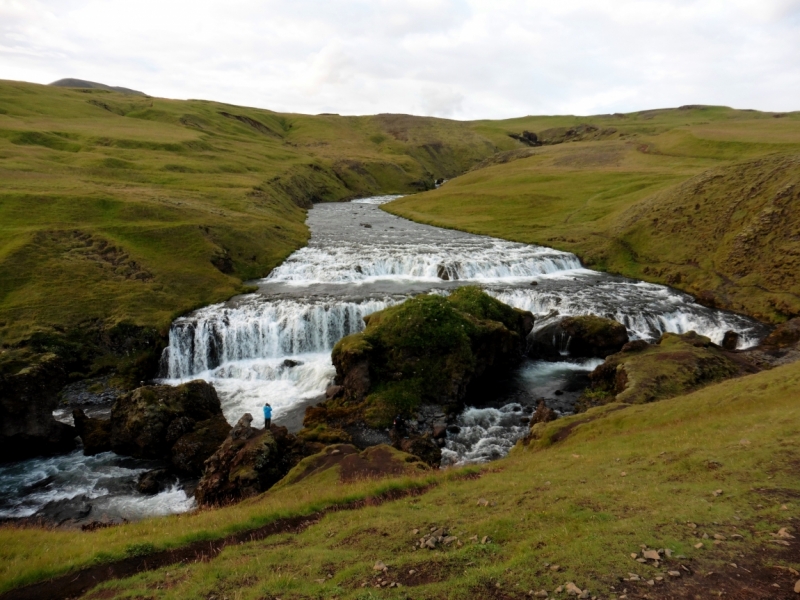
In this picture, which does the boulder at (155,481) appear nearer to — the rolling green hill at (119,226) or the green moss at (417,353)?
the green moss at (417,353)

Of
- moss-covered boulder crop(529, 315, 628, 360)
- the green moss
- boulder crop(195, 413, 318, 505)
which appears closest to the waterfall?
the green moss

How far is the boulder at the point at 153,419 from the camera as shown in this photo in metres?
29.7

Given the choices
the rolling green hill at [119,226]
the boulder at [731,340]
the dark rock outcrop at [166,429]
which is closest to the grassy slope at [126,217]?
the rolling green hill at [119,226]

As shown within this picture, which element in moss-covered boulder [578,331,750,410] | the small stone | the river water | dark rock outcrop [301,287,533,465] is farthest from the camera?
dark rock outcrop [301,287,533,465]

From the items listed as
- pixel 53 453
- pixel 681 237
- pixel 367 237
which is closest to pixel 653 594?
pixel 53 453

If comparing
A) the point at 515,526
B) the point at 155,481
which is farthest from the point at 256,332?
the point at 515,526

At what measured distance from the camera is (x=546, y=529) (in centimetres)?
1215

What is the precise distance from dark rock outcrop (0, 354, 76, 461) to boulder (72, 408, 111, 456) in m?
1.07

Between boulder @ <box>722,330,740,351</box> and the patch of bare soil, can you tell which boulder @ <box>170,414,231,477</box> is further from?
boulder @ <box>722,330,740,351</box>

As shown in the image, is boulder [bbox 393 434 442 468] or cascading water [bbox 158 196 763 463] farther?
cascading water [bbox 158 196 763 463]

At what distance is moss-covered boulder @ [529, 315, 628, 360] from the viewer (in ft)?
137

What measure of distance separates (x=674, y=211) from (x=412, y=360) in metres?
55.6

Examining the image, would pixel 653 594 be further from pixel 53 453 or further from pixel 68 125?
pixel 68 125

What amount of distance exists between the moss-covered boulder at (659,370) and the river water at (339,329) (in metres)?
2.66
